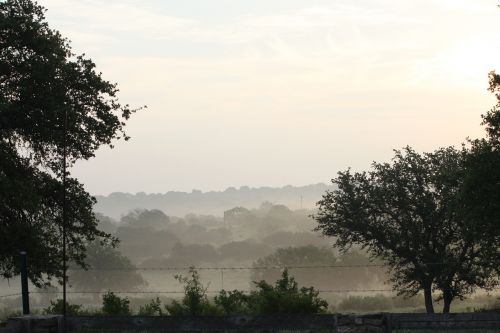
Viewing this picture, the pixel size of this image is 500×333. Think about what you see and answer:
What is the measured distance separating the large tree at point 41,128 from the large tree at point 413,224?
18469 millimetres

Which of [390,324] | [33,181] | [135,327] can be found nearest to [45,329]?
Result: [135,327]

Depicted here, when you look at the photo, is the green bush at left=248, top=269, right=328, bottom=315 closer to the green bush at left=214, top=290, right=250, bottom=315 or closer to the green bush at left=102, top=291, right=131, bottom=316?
the green bush at left=214, top=290, right=250, bottom=315

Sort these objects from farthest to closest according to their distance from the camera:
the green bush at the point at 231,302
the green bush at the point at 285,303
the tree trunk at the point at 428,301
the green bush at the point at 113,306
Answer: the tree trunk at the point at 428,301
the green bush at the point at 231,302
the green bush at the point at 113,306
the green bush at the point at 285,303

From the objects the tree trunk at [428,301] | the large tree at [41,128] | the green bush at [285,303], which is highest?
the large tree at [41,128]

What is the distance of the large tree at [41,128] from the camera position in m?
27.0

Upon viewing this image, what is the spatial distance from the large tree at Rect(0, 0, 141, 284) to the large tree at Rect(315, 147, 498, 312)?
18.5m

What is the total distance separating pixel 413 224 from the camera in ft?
136

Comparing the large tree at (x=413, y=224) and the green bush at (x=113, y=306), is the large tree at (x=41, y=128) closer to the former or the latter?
the green bush at (x=113, y=306)

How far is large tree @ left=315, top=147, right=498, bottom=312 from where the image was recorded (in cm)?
3953

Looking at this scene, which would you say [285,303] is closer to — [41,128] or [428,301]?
[41,128]

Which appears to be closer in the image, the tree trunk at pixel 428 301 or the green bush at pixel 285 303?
the green bush at pixel 285 303

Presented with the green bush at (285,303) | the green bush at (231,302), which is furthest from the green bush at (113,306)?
the green bush at (285,303)

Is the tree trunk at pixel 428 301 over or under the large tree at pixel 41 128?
under

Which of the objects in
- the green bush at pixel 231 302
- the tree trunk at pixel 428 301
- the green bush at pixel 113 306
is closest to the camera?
the green bush at pixel 113 306
